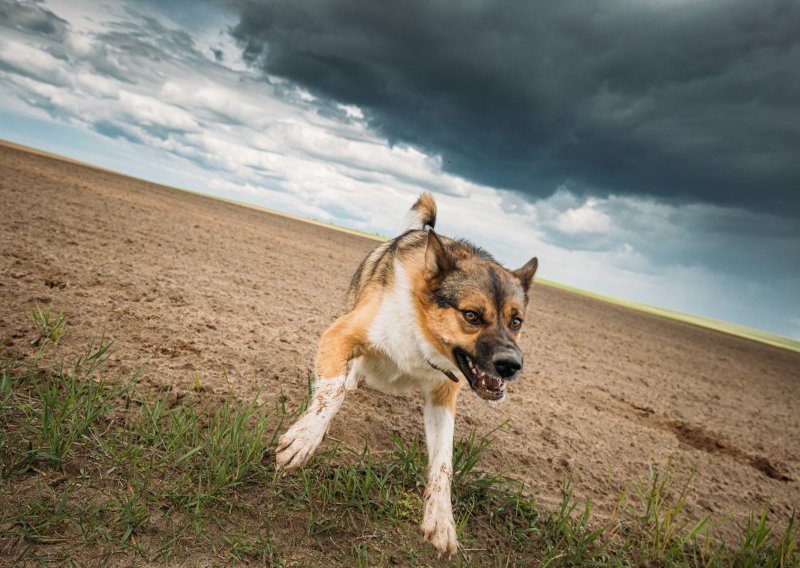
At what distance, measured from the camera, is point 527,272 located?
3.56 meters

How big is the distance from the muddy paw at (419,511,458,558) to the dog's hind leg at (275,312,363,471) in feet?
2.51

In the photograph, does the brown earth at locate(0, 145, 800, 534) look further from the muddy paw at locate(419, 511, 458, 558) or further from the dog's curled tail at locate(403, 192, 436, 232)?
the dog's curled tail at locate(403, 192, 436, 232)

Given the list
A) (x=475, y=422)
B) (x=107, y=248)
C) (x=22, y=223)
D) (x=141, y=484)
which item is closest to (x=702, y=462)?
(x=475, y=422)

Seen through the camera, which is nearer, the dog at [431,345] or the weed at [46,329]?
the dog at [431,345]

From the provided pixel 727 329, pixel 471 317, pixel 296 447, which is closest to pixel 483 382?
pixel 471 317

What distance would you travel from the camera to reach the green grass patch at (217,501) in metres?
1.86

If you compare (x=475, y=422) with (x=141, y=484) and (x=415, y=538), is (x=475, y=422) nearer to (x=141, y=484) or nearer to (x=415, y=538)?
(x=415, y=538)

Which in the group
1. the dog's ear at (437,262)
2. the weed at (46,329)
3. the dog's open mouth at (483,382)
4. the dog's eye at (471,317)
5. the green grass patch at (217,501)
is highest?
the dog's ear at (437,262)

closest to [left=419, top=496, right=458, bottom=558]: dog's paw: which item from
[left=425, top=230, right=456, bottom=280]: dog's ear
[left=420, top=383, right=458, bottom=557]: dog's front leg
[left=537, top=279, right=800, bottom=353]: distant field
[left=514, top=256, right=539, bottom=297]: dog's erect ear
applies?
[left=420, top=383, right=458, bottom=557]: dog's front leg

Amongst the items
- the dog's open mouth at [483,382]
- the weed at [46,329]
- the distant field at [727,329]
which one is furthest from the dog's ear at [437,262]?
the distant field at [727,329]

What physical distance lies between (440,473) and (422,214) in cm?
312

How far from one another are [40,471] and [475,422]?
335 centimetres

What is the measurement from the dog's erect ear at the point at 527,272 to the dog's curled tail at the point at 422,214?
1.53 m

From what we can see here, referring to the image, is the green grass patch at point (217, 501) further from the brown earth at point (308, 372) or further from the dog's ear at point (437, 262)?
the dog's ear at point (437, 262)
